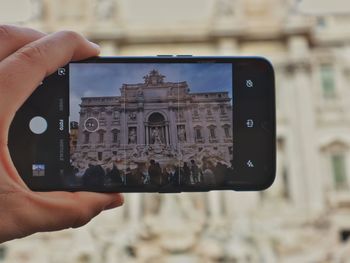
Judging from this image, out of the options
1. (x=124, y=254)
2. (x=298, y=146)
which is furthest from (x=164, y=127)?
(x=298, y=146)

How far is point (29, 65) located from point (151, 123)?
46cm

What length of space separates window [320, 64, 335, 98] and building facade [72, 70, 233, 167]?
30.4ft

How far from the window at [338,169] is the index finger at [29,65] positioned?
920 centimetres

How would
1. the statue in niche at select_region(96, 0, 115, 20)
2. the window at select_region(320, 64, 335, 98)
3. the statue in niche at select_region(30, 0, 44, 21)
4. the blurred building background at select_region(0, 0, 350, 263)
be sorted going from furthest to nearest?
the window at select_region(320, 64, 335, 98)
the statue in niche at select_region(96, 0, 115, 20)
the statue in niche at select_region(30, 0, 44, 21)
the blurred building background at select_region(0, 0, 350, 263)

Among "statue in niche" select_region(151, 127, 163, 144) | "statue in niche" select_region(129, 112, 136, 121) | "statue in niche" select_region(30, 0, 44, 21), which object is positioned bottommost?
"statue in niche" select_region(151, 127, 163, 144)

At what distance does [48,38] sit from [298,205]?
873cm

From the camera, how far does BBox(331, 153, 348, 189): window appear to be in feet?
32.3

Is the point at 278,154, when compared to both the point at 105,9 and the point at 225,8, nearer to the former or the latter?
the point at 225,8

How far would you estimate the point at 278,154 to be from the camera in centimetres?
1016

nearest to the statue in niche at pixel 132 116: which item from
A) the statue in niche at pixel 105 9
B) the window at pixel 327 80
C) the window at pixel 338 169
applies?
the window at pixel 338 169

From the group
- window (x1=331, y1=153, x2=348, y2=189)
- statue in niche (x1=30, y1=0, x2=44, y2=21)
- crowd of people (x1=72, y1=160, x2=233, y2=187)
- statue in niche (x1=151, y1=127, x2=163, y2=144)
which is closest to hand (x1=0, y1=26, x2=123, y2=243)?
crowd of people (x1=72, y1=160, x2=233, y2=187)

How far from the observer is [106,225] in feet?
29.7

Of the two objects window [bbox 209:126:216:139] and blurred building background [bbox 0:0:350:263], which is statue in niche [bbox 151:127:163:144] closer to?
window [bbox 209:126:216:139]

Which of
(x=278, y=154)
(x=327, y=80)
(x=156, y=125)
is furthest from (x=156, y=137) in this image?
(x=327, y=80)
